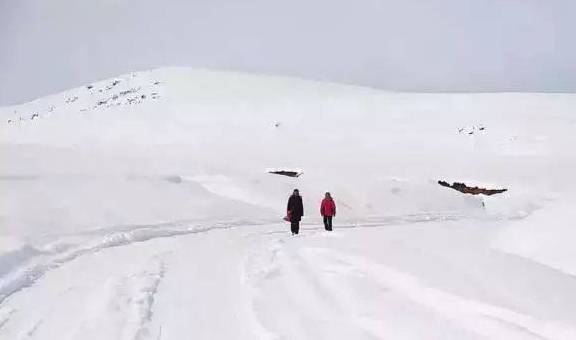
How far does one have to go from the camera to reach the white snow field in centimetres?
748

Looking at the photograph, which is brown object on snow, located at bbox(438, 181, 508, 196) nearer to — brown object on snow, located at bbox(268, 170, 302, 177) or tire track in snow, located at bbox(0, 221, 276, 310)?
brown object on snow, located at bbox(268, 170, 302, 177)

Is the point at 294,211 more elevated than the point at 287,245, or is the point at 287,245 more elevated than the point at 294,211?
the point at 294,211

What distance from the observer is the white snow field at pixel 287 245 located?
24.5 ft

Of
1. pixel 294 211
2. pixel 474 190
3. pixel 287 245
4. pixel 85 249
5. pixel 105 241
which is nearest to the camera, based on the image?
pixel 85 249

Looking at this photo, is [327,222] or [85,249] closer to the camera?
[85,249]

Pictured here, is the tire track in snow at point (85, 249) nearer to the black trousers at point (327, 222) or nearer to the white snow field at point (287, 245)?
the white snow field at point (287, 245)

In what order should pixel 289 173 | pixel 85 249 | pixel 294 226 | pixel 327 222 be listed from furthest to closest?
pixel 289 173 < pixel 327 222 < pixel 294 226 < pixel 85 249

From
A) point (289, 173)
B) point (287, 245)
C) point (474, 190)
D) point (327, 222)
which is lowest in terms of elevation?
point (287, 245)

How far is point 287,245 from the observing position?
14523mm

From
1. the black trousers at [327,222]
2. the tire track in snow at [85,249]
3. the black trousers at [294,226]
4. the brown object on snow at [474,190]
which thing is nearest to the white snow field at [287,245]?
the tire track in snow at [85,249]

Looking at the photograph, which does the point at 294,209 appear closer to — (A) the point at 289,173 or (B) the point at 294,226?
(B) the point at 294,226

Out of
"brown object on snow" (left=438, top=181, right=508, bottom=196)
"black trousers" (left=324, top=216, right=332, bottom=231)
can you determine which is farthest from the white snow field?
"brown object on snow" (left=438, top=181, right=508, bottom=196)

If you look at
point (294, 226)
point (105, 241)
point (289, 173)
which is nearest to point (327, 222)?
point (294, 226)

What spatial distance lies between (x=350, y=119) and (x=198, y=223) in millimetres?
53046
